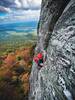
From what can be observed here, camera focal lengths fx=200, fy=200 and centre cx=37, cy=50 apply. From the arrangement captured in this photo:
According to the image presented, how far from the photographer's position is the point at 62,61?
10.2 m

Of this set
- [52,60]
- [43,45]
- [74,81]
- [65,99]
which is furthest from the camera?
[43,45]

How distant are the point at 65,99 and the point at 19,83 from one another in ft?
80.4

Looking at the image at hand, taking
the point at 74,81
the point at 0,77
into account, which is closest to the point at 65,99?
the point at 74,81

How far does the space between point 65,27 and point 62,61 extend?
2039 millimetres

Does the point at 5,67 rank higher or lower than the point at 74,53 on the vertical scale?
lower

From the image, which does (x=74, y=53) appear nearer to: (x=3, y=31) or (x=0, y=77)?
(x=0, y=77)

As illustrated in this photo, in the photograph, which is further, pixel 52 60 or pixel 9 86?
pixel 9 86

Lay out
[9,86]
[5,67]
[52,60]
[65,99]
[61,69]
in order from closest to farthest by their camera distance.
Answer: [65,99] → [61,69] → [52,60] → [9,86] → [5,67]

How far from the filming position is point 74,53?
8883 millimetres

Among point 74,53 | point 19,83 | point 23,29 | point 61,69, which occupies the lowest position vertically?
point 23,29

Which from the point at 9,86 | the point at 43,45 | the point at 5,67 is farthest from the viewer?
the point at 5,67

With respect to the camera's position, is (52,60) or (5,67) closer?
(52,60)

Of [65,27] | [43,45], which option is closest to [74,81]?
[65,27]

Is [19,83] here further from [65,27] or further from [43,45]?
[65,27]
